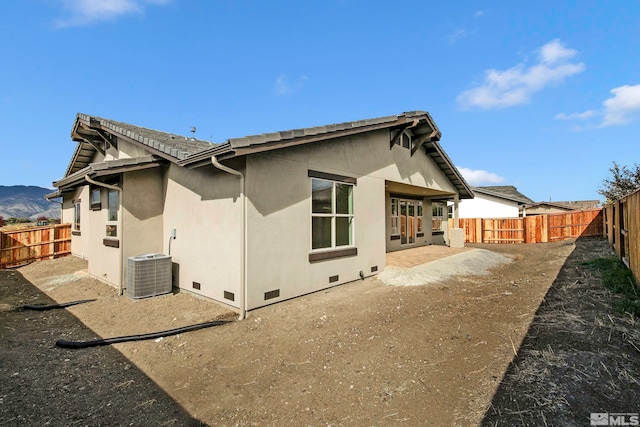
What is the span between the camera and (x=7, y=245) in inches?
496

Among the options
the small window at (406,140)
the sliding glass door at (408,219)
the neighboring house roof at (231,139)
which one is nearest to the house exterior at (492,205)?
the neighboring house roof at (231,139)

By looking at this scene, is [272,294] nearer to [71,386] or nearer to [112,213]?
[71,386]

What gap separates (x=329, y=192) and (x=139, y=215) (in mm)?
5032

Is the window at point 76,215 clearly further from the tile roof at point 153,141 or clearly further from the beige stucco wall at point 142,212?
the beige stucco wall at point 142,212

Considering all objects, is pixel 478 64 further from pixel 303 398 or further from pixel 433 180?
pixel 303 398

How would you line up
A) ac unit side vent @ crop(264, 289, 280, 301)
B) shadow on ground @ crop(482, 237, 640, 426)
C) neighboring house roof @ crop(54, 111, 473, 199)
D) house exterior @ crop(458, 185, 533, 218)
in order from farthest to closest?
house exterior @ crop(458, 185, 533, 218), ac unit side vent @ crop(264, 289, 280, 301), neighboring house roof @ crop(54, 111, 473, 199), shadow on ground @ crop(482, 237, 640, 426)

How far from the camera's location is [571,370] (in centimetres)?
334

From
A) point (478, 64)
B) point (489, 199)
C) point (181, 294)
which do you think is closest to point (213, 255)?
point (181, 294)

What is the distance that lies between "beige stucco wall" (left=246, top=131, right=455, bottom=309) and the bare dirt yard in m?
0.57

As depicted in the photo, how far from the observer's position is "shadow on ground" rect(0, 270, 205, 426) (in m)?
2.99

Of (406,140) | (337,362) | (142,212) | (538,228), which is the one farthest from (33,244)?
(538,228)

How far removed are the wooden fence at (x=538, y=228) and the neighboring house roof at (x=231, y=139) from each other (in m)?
6.65

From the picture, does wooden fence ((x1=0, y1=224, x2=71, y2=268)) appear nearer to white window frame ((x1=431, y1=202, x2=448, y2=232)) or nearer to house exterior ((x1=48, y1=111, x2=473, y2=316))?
house exterior ((x1=48, y1=111, x2=473, y2=316))

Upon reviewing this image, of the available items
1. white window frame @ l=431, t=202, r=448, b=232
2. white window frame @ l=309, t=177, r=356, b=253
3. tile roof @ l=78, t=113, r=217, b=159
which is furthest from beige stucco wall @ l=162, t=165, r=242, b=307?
white window frame @ l=431, t=202, r=448, b=232
